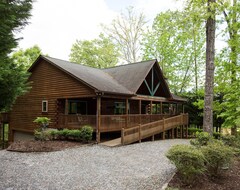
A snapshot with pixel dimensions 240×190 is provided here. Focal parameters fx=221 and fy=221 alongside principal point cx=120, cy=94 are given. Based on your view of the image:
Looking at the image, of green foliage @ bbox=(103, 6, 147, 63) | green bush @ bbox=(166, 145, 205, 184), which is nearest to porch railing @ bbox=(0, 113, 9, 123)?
green foliage @ bbox=(103, 6, 147, 63)

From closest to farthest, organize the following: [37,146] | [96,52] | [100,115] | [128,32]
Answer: [37,146]
[100,115]
[128,32]
[96,52]

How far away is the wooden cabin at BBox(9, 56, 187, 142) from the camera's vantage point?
48.9ft

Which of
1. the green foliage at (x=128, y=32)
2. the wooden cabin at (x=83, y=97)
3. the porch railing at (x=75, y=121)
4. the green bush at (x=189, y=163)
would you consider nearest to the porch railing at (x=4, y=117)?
the wooden cabin at (x=83, y=97)

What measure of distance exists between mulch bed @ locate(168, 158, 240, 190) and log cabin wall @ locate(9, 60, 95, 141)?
29.7 feet

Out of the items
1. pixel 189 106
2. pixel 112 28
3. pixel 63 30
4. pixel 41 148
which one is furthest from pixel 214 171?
pixel 63 30

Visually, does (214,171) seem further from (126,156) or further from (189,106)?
(189,106)

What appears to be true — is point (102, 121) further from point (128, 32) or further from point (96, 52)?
point (96, 52)

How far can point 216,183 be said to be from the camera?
650 centimetres

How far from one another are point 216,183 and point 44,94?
1533cm

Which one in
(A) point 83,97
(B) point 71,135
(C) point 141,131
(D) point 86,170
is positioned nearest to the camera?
(D) point 86,170

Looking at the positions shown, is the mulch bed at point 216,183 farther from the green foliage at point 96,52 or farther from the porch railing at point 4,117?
the green foliage at point 96,52

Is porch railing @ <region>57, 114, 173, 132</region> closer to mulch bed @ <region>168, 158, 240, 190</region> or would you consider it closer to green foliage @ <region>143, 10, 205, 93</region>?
mulch bed @ <region>168, 158, 240, 190</region>

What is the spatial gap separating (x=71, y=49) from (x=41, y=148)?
3240 cm

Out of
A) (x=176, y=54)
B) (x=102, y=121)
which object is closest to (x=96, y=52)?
(x=176, y=54)
